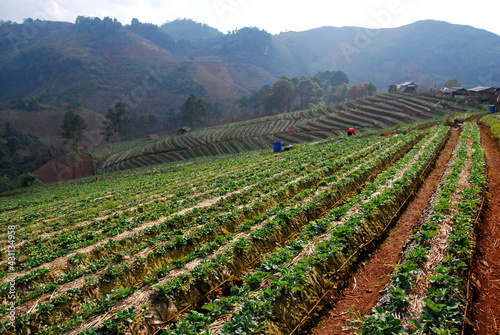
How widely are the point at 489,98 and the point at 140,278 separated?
277 ft

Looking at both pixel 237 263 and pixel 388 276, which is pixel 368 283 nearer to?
pixel 388 276

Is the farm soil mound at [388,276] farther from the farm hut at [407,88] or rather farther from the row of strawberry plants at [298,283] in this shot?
the farm hut at [407,88]

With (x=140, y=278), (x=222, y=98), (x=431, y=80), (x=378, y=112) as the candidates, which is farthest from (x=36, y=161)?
(x=431, y=80)

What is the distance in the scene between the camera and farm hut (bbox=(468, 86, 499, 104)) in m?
61.7

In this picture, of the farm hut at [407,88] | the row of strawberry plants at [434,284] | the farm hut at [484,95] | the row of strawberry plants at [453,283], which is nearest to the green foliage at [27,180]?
the row of strawberry plants at [434,284]

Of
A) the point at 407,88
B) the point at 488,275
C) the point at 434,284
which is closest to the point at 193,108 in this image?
the point at 407,88

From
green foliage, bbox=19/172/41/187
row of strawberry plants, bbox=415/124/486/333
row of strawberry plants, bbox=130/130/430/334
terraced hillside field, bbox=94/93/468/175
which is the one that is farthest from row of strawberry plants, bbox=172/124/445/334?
green foliage, bbox=19/172/41/187

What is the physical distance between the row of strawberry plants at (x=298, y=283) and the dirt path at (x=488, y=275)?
297 centimetres

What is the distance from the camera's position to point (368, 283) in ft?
25.0

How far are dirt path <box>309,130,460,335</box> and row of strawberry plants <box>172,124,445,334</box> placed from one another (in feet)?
1.59

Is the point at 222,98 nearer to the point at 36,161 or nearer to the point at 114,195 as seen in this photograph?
the point at 36,161

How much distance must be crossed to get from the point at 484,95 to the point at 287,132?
4947 centimetres

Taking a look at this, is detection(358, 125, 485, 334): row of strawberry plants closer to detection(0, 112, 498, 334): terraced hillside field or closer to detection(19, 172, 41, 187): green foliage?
detection(0, 112, 498, 334): terraced hillside field

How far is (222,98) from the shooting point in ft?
538
